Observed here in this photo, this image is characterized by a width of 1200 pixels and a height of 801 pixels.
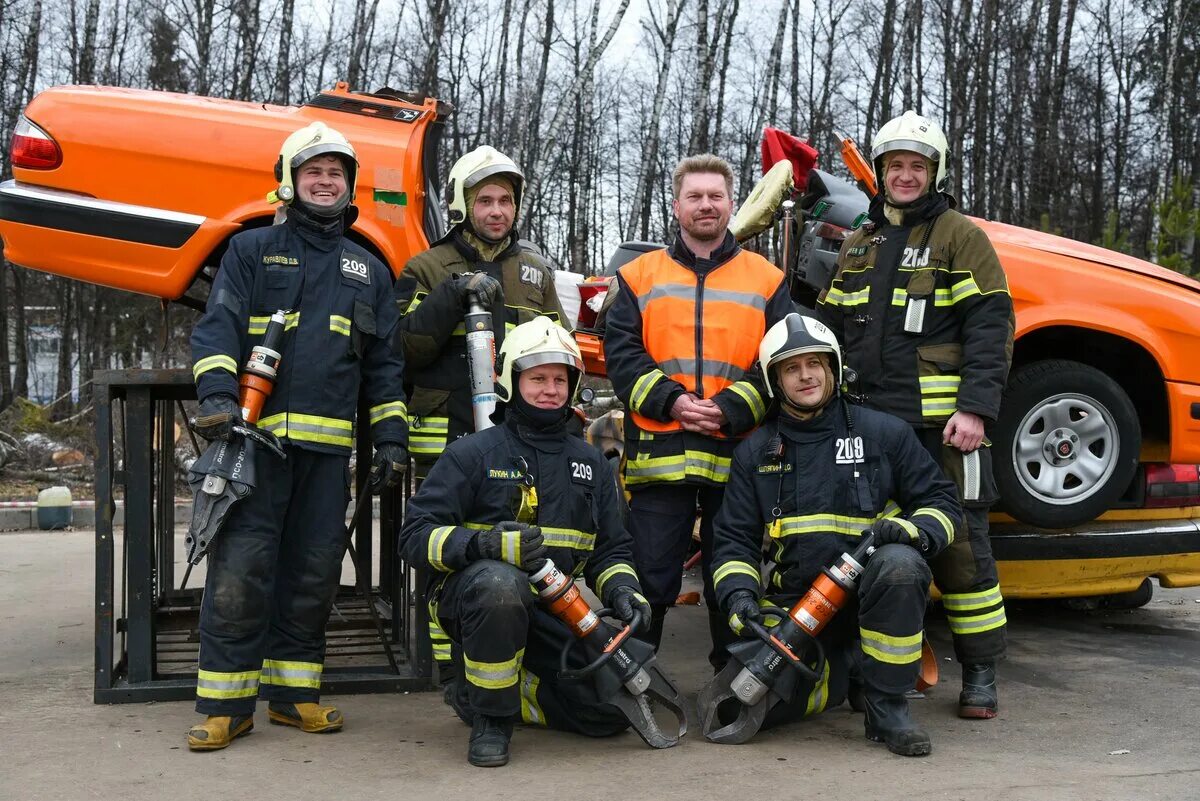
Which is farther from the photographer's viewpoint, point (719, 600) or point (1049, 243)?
point (1049, 243)

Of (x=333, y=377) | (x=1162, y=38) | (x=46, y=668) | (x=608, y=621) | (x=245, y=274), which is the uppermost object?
(x=1162, y=38)

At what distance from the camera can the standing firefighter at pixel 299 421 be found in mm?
3859

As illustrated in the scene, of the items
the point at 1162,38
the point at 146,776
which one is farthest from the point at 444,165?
the point at 146,776

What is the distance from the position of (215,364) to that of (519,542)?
3.81 ft

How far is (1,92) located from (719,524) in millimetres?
19623

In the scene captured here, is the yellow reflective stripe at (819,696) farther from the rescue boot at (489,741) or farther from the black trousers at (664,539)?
the rescue boot at (489,741)

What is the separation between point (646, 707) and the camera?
3801 mm

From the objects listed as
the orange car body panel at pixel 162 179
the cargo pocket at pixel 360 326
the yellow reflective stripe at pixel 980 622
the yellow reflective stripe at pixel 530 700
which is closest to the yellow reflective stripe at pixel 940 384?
the yellow reflective stripe at pixel 980 622

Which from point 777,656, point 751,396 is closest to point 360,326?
point 751,396

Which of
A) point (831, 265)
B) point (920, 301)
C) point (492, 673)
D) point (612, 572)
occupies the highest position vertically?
point (831, 265)

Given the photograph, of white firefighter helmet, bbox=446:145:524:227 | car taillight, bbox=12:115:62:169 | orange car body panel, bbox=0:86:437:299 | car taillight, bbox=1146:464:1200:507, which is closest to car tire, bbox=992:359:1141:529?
car taillight, bbox=1146:464:1200:507

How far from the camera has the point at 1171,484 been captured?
5.05m

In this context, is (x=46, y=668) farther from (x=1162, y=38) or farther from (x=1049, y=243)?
(x=1162, y=38)

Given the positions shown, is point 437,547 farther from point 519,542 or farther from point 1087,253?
point 1087,253
